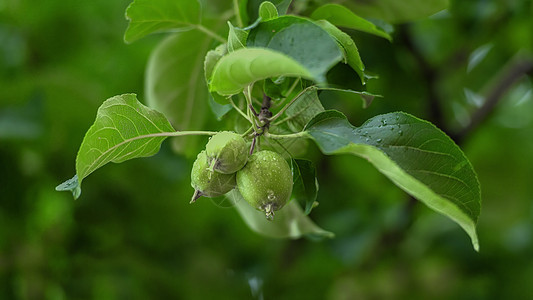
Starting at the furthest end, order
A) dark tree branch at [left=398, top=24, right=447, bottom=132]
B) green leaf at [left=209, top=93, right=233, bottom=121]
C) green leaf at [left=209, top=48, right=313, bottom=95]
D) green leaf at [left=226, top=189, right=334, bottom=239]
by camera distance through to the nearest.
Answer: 1. dark tree branch at [left=398, top=24, right=447, bottom=132]
2. green leaf at [left=226, top=189, right=334, bottom=239]
3. green leaf at [left=209, top=93, right=233, bottom=121]
4. green leaf at [left=209, top=48, right=313, bottom=95]

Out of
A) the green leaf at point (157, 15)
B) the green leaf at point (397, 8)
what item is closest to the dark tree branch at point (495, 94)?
the green leaf at point (397, 8)

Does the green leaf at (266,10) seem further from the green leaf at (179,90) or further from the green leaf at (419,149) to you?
the green leaf at (179,90)

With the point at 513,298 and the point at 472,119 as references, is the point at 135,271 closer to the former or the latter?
the point at 472,119

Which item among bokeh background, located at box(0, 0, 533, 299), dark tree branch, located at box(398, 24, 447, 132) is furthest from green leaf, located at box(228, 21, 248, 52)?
dark tree branch, located at box(398, 24, 447, 132)

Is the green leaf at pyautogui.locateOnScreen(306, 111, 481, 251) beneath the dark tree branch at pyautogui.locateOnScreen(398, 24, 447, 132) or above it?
above

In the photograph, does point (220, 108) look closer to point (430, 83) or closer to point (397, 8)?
point (397, 8)

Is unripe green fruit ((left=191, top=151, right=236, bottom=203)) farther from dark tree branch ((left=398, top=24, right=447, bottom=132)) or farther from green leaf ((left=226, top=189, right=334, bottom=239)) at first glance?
dark tree branch ((left=398, top=24, right=447, bottom=132))
